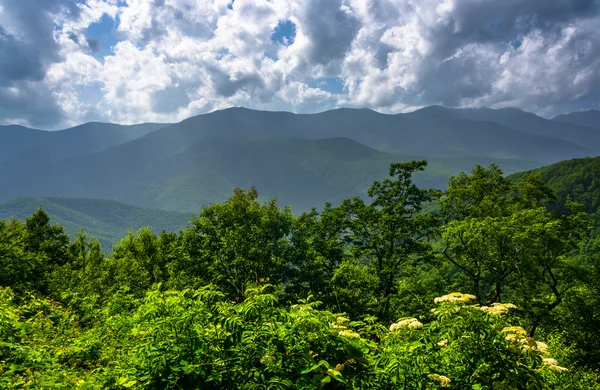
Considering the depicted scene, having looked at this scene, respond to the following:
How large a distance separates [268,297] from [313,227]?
23.3 meters

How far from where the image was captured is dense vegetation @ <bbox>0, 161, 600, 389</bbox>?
4203 millimetres

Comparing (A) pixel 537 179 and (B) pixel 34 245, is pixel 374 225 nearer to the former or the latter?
(A) pixel 537 179

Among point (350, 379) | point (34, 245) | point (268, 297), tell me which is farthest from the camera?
point (34, 245)

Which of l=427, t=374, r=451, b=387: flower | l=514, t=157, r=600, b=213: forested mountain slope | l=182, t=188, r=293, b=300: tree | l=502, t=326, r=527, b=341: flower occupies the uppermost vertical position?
l=514, t=157, r=600, b=213: forested mountain slope

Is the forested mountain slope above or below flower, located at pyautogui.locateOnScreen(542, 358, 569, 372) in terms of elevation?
above

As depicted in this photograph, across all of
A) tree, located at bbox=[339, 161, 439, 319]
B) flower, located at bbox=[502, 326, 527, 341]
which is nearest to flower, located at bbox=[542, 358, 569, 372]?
flower, located at bbox=[502, 326, 527, 341]

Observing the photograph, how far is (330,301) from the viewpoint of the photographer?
22.9 m

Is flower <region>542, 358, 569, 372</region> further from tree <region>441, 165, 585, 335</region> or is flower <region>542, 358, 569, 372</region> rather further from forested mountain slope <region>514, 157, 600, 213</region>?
forested mountain slope <region>514, 157, 600, 213</region>

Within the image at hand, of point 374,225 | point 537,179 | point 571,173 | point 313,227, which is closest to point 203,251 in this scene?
point 313,227

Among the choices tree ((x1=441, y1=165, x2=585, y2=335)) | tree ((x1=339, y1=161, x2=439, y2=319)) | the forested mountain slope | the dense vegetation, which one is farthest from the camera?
the forested mountain slope

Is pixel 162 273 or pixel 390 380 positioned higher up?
pixel 390 380

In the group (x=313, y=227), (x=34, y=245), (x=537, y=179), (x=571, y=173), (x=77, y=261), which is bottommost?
(x=77, y=261)

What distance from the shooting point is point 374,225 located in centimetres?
2652

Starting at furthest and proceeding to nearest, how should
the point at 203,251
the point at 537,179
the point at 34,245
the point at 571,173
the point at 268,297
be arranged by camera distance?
the point at 571,173, the point at 34,245, the point at 537,179, the point at 203,251, the point at 268,297
